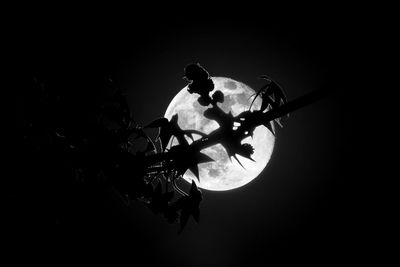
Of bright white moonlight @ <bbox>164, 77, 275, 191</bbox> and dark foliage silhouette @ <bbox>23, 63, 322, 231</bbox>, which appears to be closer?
dark foliage silhouette @ <bbox>23, 63, 322, 231</bbox>

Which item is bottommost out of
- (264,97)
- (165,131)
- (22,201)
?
(22,201)

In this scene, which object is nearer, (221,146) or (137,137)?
(137,137)

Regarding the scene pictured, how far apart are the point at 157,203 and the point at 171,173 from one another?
25 cm

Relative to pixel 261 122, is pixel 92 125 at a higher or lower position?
higher

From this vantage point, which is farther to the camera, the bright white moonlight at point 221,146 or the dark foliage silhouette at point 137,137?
the bright white moonlight at point 221,146

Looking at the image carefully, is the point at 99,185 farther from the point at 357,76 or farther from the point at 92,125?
the point at 357,76

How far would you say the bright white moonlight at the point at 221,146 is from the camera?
Answer: 2.07 metres

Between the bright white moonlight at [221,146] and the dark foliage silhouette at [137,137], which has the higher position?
the bright white moonlight at [221,146]

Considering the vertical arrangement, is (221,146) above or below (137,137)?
above

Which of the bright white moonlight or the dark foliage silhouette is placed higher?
the bright white moonlight

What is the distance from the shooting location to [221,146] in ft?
6.93

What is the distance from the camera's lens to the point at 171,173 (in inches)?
60.4

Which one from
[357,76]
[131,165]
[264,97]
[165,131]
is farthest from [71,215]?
[357,76]

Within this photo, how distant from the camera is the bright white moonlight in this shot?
6.78ft
